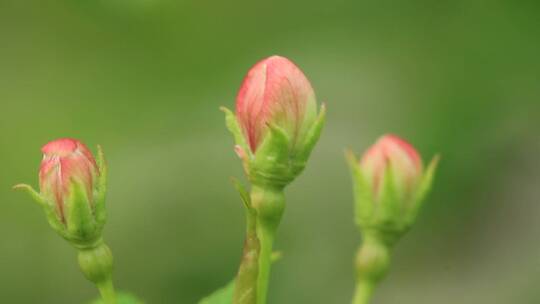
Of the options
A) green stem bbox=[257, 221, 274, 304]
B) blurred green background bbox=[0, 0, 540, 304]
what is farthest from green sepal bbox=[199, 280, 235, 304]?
blurred green background bbox=[0, 0, 540, 304]

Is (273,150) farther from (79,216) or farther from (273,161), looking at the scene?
(79,216)

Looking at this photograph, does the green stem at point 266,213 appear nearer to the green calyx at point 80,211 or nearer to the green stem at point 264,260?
the green stem at point 264,260

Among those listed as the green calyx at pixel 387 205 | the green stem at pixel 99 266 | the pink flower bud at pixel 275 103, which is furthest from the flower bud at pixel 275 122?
the green stem at pixel 99 266

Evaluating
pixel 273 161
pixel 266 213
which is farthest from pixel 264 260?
pixel 273 161

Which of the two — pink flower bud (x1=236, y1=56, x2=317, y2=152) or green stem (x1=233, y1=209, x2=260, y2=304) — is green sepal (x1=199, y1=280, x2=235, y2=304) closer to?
green stem (x1=233, y1=209, x2=260, y2=304)

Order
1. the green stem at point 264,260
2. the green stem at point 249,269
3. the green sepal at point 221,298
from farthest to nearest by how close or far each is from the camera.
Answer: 1. the green sepal at point 221,298
2. the green stem at point 264,260
3. the green stem at point 249,269

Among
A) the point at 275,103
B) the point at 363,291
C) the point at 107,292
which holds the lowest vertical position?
the point at 363,291

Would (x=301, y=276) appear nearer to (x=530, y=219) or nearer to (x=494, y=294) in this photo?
(x=494, y=294)

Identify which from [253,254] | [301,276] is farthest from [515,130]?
[253,254]
